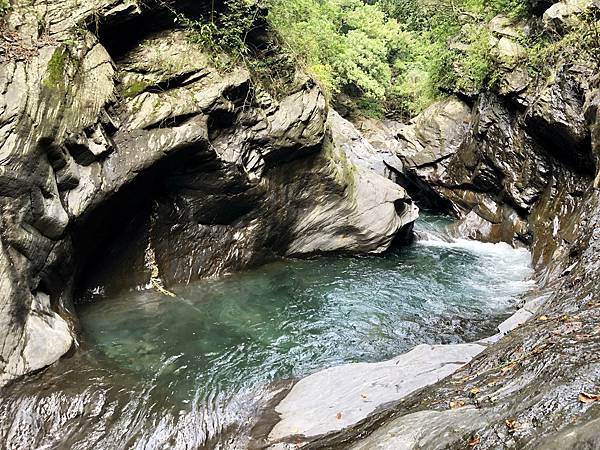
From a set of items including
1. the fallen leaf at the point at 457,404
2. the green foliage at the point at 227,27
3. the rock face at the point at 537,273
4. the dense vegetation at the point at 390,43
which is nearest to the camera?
the rock face at the point at 537,273

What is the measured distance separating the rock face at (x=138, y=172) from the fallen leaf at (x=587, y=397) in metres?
5.71

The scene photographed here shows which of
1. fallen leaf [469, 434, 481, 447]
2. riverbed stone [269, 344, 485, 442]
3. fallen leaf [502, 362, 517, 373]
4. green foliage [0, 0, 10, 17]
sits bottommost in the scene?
riverbed stone [269, 344, 485, 442]

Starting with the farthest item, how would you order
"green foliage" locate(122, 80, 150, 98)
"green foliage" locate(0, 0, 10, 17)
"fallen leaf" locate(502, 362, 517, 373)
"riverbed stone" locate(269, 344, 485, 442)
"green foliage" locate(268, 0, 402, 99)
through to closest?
1. "green foliage" locate(268, 0, 402, 99)
2. "green foliage" locate(122, 80, 150, 98)
3. "green foliage" locate(0, 0, 10, 17)
4. "riverbed stone" locate(269, 344, 485, 442)
5. "fallen leaf" locate(502, 362, 517, 373)

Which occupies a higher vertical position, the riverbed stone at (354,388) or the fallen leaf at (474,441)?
the fallen leaf at (474,441)

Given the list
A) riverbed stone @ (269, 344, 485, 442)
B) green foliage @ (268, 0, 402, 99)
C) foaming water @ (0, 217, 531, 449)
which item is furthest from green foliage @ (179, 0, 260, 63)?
green foliage @ (268, 0, 402, 99)

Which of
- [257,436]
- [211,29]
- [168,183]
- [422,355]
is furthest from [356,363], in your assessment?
[211,29]

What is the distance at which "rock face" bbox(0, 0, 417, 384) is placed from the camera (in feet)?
20.5

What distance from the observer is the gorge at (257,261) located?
489 centimetres

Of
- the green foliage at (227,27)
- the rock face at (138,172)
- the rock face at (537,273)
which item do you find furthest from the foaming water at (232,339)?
the green foliage at (227,27)

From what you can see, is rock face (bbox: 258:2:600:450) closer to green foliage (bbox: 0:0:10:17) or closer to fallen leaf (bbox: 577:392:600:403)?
fallen leaf (bbox: 577:392:600:403)

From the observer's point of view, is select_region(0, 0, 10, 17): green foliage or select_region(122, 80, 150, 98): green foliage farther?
select_region(122, 80, 150, 98): green foliage

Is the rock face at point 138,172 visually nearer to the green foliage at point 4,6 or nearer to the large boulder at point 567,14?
the green foliage at point 4,6

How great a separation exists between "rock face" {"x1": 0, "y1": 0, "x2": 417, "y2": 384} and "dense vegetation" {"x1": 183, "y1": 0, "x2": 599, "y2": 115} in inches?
33.8

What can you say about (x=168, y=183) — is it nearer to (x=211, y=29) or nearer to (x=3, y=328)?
(x=211, y=29)
